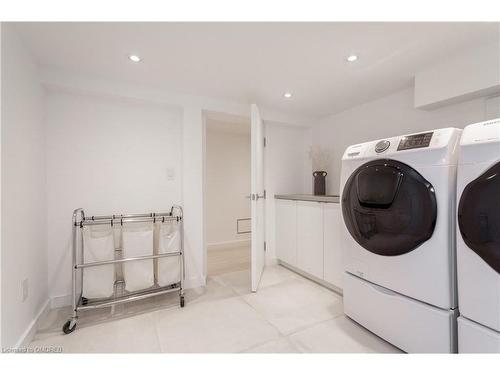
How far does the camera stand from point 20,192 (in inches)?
54.0

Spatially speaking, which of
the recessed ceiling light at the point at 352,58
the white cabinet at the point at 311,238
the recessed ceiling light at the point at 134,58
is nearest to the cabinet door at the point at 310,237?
the white cabinet at the point at 311,238

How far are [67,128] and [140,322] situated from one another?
171cm

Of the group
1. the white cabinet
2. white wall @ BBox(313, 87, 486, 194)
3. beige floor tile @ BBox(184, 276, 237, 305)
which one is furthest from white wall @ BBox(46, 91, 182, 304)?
white wall @ BBox(313, 87, 486, 194)

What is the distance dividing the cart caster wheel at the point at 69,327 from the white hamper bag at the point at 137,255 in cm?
37

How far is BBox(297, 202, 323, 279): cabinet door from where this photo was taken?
7.29 ft

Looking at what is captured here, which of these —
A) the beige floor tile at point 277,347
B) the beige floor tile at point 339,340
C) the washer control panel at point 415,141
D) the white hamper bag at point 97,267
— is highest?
the washer control panel at point 415,141

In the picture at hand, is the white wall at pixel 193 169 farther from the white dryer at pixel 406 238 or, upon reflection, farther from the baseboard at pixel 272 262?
the white dryer at pixel 406 238

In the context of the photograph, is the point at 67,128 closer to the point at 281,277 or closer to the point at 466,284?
the point at 281,277

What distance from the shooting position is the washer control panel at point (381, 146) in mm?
1373

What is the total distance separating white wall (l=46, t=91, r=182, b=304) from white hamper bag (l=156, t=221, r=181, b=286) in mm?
370

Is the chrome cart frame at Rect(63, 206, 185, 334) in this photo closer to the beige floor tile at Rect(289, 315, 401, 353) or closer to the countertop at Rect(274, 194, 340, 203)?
the beige floor tile at Rect(289, 315, 401, 353)

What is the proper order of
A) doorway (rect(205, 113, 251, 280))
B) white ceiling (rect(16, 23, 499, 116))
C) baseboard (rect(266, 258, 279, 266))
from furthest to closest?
1. doorway (rect(205, 113, 251, 280))
2. baseboard (rect(266, 258, 279, 266))
3. white ceiling (rect(16, 23, 499, 116))
